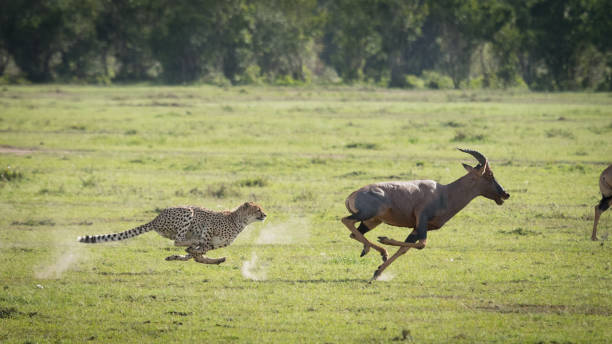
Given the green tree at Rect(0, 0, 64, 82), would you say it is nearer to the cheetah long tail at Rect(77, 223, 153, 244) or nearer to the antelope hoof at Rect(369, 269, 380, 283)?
the cheetah long tail at Rect(77, 223, 153, 244)

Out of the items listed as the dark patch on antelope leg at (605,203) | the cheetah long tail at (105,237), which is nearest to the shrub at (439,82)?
the dark patch on antelope leg at (605,203)

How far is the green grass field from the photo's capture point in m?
8.71

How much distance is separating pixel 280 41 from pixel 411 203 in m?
59.7

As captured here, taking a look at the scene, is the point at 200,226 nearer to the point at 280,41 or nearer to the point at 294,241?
the point at 294,241

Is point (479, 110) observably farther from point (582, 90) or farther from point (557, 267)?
point (557, 267)

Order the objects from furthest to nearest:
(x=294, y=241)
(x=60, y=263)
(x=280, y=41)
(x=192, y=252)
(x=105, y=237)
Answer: (x=280, y=41)
(x=294, y=241)
(x=60, y=263)
(x=192, y=252)
(x=105, y=237)

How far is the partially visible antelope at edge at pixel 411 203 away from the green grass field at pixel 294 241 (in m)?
0.60

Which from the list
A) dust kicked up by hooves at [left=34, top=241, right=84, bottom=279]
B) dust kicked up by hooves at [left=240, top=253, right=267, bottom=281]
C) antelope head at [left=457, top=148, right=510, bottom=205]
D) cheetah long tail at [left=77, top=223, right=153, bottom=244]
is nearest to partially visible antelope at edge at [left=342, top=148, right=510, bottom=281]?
antelope head at [left=457, top=148, right=510, bottom=205]

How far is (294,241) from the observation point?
1309 centimetres

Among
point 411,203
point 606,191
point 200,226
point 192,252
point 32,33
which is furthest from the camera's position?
point 32,33

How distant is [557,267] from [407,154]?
13.8 meters

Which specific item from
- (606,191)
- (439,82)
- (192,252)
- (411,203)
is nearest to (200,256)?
(192,252)

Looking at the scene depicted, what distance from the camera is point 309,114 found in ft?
126

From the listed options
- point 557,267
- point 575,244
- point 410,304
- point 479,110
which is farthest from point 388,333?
point 479,110
